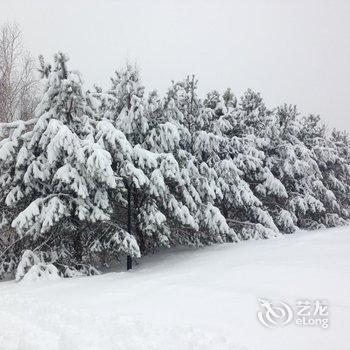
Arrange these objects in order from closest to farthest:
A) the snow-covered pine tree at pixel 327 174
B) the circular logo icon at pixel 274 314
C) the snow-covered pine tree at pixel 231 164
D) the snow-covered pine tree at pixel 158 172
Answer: the circular logo icon at pixel 274 314 < the snow-covered pine tree at pixel 158 172 < the snow-covered pine tree at pixel 231 164 < the snow-covered pine tree at pixel 327 174

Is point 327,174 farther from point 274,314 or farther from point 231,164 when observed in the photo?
point 274,314

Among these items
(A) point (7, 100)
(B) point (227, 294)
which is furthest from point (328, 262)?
(A) point (7, 100)

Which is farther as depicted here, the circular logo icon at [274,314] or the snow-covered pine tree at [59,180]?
the snow-covered pine tree at [59,180]

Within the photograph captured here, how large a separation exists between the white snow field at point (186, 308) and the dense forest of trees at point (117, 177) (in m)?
2.24

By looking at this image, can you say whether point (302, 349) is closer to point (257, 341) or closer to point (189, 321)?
point (257, 341)

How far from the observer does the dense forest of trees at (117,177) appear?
36.8ft

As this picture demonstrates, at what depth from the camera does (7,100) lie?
18.6 metres

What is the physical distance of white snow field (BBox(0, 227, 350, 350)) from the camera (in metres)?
5.12

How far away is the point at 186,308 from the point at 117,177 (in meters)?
5.79

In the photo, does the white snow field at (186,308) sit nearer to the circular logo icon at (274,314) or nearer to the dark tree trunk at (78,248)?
the circular logo icon at (274,314)

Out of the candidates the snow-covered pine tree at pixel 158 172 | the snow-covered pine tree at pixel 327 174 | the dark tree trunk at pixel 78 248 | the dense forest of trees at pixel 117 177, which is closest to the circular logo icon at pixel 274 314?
the dense forest of trees at pixel 117 177

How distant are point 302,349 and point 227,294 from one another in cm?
212

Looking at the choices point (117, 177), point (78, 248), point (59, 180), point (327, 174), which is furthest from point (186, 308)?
point (327, 174)

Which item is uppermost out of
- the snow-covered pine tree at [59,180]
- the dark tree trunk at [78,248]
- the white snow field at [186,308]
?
the snow-covered pine tree at [59,180]
